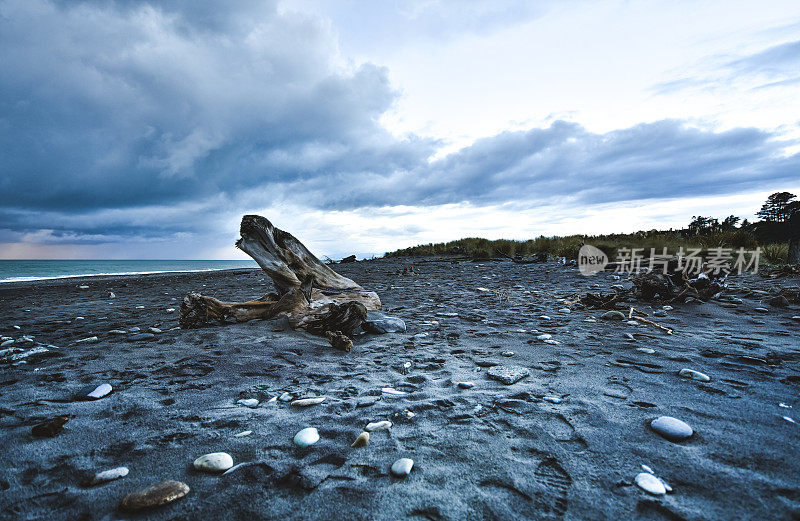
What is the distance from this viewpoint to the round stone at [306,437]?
1977 mm

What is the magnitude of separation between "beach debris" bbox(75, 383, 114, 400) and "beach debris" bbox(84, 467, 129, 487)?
46.2 inches

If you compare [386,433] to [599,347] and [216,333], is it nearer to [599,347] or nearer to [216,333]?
[599,347]

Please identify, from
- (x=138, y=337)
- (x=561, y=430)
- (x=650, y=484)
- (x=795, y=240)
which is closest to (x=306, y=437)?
(x=561, y=430)

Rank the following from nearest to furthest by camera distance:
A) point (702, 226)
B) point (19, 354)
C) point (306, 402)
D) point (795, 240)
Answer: point (306, 402) < point (19, 354) < point (795, 240) < point (702, 226)

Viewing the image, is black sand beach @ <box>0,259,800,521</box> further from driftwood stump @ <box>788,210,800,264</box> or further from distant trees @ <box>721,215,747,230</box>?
distant trees @ <box>721,215,747,230</box>

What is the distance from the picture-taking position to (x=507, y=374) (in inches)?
118

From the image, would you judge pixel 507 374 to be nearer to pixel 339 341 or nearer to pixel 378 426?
pixel 378 426

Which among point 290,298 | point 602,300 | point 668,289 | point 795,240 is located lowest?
point 602,300

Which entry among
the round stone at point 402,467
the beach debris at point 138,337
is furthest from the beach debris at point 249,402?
the beach debris at point 138,337

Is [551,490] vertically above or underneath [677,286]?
underneath

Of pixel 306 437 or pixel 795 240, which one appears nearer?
pixel 306 437

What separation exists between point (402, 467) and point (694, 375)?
2.60 m

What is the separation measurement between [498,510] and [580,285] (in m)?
8.72

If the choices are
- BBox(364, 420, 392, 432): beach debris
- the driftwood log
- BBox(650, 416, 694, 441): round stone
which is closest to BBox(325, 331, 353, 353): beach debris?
the driftwood log
